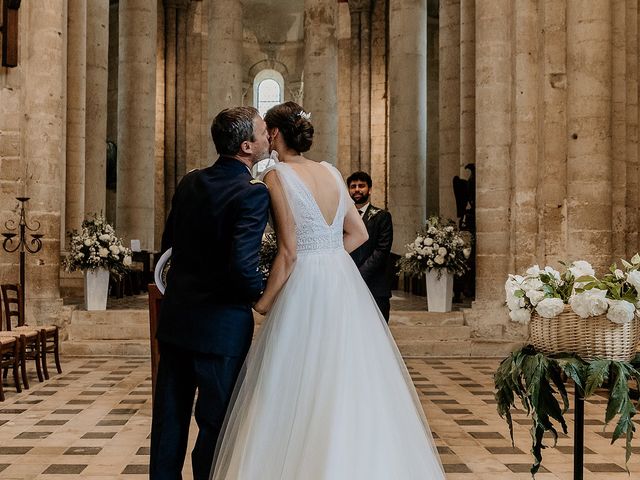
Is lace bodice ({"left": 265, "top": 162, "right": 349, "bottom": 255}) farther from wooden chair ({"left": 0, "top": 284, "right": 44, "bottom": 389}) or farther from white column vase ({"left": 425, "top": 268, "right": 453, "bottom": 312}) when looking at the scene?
white column vase ({"left": 425, "top": 268, "right": 453, "bottom": 312})

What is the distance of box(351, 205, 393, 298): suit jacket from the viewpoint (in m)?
6.85

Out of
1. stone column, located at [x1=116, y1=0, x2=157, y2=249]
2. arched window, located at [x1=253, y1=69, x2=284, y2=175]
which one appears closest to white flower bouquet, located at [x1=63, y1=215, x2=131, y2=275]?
stone column, located at [x1=116, y1=0, x2=157, y2=249]

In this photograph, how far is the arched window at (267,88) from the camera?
30.8m

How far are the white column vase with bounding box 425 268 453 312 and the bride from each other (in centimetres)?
830

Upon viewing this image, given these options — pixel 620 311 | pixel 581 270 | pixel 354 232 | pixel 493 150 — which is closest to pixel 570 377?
pixel 620 311

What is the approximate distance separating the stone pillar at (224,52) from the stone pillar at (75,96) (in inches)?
142

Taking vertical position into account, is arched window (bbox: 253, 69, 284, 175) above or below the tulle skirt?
above

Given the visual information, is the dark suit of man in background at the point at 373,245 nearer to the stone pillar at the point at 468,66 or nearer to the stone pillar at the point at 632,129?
the stone pillar at the point at 632,129

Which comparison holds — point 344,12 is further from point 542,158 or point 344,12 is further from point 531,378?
point 531,378

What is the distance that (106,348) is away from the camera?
11570 mm

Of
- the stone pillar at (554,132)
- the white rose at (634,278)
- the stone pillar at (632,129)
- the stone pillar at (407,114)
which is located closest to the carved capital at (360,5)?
the stone pillar at (407,114)

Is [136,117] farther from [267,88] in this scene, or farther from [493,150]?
[267,88]

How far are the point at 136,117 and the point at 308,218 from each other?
16200 millimetres

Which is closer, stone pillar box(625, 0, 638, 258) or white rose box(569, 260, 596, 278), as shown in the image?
white rose box(569, 260, 596, 278)
